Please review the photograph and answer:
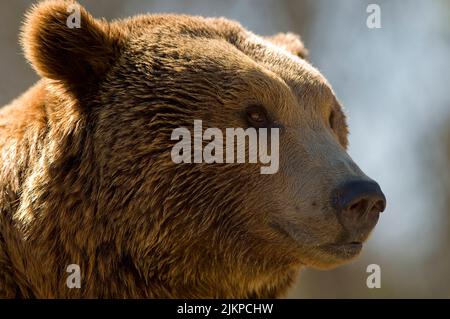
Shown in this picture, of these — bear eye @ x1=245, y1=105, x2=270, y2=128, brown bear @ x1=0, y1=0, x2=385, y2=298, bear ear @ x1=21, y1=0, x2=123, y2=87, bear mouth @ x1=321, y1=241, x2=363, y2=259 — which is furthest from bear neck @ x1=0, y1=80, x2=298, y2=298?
bear eye @ x1=245, y1=105, x2=270, y2=128

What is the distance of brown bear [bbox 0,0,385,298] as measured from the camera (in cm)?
499

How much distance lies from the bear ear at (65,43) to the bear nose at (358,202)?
5.31 feet

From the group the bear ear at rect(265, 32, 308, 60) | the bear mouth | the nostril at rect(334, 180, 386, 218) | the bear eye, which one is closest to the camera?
the nostril at rect(334, 180, 386, 218)

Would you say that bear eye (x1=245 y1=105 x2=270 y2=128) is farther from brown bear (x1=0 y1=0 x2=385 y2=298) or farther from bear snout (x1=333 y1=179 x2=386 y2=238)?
bear snout (x1=333 y1=179 x2=386 y2=238)

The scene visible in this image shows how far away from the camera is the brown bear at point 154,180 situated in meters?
4.99

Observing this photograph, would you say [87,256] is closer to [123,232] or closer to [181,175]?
[123,232]

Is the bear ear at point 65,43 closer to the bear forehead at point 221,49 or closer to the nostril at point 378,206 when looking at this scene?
the bear forehead at point 221,49

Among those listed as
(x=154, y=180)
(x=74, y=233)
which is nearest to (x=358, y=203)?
(x=154, y=180)

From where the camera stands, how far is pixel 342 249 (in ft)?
16.3

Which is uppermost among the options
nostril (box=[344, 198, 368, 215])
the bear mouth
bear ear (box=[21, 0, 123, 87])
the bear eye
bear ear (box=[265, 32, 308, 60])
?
bear ear (box=[265, 32, 308, 60])

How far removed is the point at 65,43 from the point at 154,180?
99cm

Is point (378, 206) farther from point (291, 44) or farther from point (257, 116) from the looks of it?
point (291, 44)
